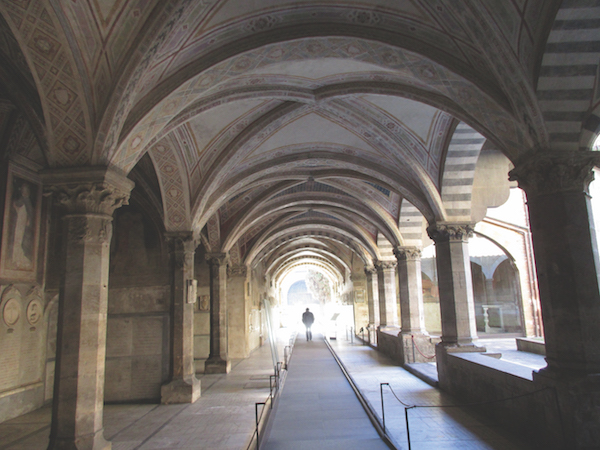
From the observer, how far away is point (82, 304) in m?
5.35

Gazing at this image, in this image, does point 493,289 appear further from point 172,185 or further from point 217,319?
point 172,185

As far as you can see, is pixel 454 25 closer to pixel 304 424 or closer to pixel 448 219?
pixel 448 219

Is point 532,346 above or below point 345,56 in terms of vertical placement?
below

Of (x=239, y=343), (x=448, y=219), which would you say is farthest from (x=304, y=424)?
(x=239, y=343)

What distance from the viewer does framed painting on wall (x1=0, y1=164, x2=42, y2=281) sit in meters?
8.26

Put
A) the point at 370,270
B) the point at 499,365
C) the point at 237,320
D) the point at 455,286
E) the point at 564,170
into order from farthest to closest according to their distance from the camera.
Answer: the point at 370,270 < the point at 237,320 < the point at 455,286 < the point at 499,365 < the point at 564,170

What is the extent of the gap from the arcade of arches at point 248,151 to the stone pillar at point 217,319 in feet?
11.0

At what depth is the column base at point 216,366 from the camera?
44.5 ft

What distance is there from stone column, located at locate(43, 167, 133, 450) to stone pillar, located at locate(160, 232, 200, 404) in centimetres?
427

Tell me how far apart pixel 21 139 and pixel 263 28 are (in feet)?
18.4

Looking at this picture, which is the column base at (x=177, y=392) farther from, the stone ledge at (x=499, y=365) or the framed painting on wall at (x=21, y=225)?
the stone ledge at (x=499, y=365)

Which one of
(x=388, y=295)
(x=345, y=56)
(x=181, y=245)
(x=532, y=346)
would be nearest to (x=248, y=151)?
(x=181, y=245)

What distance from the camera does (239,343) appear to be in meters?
17.8

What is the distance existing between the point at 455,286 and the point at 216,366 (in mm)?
8025
